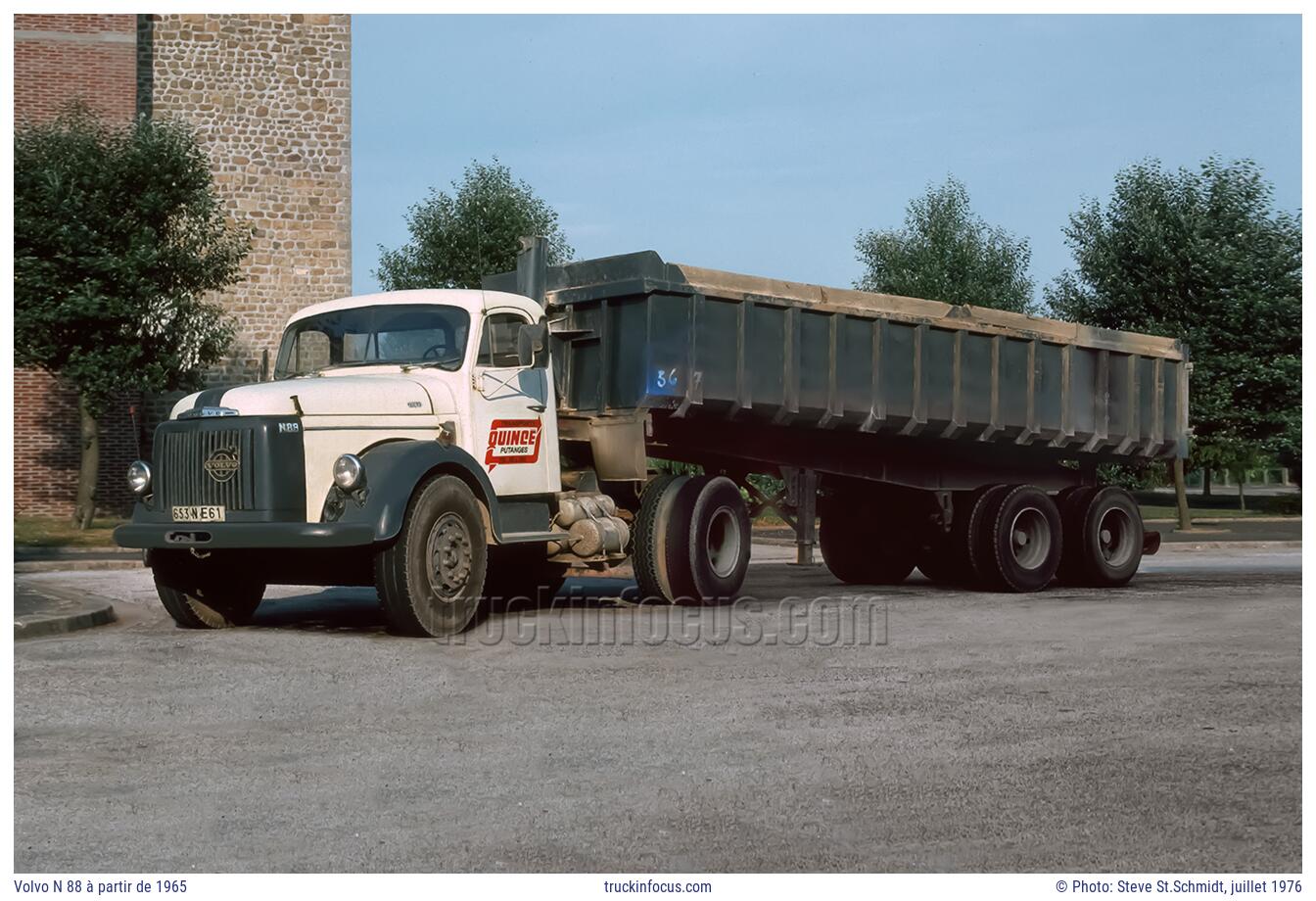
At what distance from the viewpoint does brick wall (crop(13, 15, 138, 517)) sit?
3516cm

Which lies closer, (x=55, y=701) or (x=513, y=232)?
(x=55, y=701)

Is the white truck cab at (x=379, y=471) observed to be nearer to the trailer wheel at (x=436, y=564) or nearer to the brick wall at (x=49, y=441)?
the trailer wheel at (x=436, y=564)

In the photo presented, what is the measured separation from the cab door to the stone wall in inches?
983

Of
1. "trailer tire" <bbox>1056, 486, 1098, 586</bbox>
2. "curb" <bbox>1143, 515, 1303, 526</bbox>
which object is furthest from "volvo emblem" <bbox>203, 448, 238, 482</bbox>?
"curb" <bbox>1143, 515, 1303, 526</bbox>

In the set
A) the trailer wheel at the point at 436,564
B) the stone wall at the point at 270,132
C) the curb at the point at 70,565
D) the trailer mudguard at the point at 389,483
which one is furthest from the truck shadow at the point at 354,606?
the stone wall at the point at 270,132

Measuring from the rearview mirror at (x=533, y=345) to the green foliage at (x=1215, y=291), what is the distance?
24.7 meters

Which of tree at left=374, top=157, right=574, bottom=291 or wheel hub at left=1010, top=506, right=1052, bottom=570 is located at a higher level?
tree at left=374, top=157, right=574, bottom=291

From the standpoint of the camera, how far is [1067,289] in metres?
38.3

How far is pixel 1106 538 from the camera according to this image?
704 inches

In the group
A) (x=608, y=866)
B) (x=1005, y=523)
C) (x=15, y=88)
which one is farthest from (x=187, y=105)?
(x=608, y=866)

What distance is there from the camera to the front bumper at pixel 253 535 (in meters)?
11.3

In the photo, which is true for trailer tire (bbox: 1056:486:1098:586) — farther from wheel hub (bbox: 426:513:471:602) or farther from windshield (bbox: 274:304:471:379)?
wheel hub (bbox: 426:513:471:602)

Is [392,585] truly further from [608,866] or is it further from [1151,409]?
[1151,409]

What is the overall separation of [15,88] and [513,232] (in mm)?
13198
